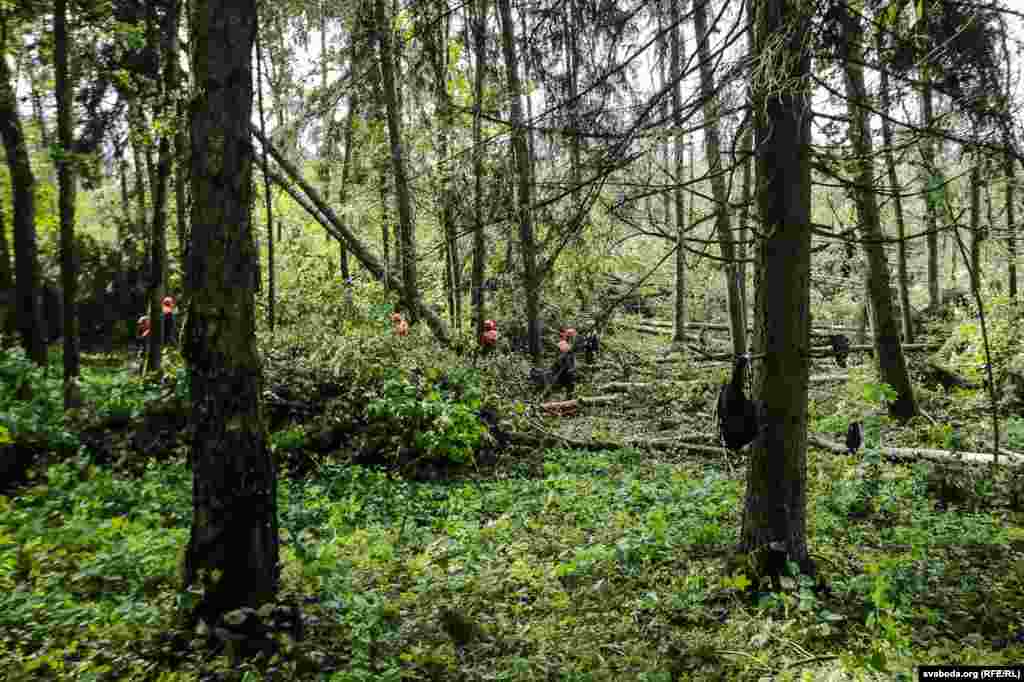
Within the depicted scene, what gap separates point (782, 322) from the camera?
4.14m

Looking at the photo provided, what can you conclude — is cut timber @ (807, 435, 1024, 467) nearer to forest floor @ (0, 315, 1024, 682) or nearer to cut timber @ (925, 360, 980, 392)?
forest floor @ (0, 315, 1024, 682)

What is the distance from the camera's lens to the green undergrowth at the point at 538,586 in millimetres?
3568

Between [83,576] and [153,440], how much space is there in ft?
14.0

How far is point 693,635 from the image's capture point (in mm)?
3959

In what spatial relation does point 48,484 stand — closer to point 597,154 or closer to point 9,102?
point 597,154

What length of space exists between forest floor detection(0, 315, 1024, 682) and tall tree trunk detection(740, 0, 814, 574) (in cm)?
49

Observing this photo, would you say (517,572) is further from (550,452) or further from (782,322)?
(550,452)

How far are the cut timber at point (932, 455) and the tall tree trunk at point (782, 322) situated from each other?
3938 millimetres

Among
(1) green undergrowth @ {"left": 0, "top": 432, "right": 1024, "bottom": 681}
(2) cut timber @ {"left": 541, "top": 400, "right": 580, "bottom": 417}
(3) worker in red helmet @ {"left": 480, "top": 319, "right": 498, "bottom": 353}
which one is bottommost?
(1) green undergrowth @ {"left": 0, "top": 432, "right": 1024, "bottom": 681}

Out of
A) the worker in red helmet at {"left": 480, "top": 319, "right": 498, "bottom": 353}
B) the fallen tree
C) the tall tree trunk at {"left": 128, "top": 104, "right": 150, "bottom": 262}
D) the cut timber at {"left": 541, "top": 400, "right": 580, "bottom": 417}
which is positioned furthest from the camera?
the worker in red helmet at {"left": 480, "top": 319, "right": 498, "bottom": 353}

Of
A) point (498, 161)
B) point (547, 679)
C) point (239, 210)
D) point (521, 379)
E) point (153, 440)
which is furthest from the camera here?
Result: point (521, 379)

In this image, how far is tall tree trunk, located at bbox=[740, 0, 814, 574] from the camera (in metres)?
4.02

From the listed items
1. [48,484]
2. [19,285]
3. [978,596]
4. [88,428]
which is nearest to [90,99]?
[19,285]

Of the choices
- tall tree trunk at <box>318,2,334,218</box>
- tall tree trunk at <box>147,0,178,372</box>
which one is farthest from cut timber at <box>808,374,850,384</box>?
tall tree trunk at <box>147,0,178,372</box>
